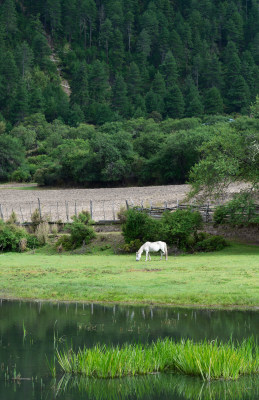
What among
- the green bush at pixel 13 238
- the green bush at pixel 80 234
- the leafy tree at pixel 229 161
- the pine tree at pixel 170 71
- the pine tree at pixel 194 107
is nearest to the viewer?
the leafy tree at pixel 229 161

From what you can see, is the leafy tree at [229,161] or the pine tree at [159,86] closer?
the leafy tree at [229,161]

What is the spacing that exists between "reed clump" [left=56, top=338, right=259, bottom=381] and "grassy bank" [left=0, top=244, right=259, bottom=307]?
29.1 ft

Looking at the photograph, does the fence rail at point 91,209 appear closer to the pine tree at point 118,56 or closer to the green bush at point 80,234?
the green bush at point 80,234

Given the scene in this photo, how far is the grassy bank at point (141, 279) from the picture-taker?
25.0m

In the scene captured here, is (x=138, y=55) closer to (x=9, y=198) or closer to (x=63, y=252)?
(x=9, y=198)

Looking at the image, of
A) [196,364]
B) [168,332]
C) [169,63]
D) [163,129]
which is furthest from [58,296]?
[169,63]

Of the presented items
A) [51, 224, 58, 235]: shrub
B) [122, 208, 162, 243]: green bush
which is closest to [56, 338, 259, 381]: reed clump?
[122, 208, 162, 243]: green bush

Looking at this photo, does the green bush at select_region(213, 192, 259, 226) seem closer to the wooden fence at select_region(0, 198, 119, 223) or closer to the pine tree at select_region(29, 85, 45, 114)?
the wooden fence at select_region(0, 198, 119, 223)

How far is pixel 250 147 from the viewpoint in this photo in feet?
128

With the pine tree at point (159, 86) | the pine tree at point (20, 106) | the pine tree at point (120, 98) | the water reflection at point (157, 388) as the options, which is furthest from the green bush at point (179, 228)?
the pine tree at point (159, 86)

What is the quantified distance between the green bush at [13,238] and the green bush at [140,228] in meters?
7.35

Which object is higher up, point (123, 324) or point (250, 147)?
point (250, 147)

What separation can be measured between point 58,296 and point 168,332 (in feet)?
25.7

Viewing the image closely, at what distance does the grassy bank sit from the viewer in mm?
25016
